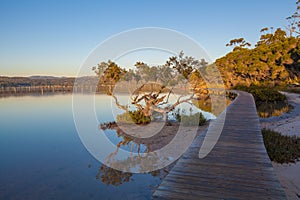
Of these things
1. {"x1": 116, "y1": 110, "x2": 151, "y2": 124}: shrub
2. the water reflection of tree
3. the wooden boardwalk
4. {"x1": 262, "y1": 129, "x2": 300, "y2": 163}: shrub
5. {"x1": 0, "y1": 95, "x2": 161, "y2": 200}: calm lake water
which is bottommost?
{"x1": 0, "y1": 95, "x2": 161, "y2": 200}: calm lake water

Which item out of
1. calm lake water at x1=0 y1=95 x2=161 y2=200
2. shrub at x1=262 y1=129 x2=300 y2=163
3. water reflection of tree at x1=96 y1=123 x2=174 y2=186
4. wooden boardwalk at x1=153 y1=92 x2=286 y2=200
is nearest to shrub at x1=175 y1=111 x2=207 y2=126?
water reflection of tree at x1=96 y1=123 x2=174 y2=186

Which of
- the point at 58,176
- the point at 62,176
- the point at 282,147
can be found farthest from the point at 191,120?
the point at 58,176

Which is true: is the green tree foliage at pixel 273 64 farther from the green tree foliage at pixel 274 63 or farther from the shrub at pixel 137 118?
the shrub at pixel 137 118

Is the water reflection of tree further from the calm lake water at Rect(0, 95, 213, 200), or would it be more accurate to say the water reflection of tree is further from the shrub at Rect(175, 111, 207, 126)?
the shrub at Rect(175, 111, 207, 126)

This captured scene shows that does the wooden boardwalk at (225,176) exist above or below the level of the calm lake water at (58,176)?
above

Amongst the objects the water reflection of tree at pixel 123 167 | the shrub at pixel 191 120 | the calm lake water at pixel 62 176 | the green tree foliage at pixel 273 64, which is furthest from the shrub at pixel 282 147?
the green tree foliage at pixel 273 64

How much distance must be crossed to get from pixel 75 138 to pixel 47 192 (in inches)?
295

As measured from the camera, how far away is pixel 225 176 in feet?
11.5

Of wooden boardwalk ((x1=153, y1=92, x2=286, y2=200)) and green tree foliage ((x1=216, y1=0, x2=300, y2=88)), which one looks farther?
green tree foliage ((x1=216, y1=0, x2=300, y2=88))

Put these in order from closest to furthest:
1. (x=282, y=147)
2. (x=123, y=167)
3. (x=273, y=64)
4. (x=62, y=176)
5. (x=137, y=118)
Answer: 1. (x=282, y=147)
2. (x=62, y=176)
3. (x=123, y=167)
4. (x=137, y=118)
5. (x=273, y=64)

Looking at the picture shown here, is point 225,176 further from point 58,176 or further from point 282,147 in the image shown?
point 58,176

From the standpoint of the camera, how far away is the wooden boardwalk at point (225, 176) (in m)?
2.95

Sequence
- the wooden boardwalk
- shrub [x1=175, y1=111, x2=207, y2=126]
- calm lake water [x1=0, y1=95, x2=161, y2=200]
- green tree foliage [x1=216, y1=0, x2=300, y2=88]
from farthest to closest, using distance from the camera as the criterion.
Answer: green tree foliage [x1=216, y1=0, x2=300, y2=88], shrub [x1=175, y1=111, x2=207, y2=126], calm lake water [x1=0, y1=95, x2=161, y2=200], the wooden boardwalk

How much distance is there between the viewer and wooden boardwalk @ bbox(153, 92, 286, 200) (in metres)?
2.95
